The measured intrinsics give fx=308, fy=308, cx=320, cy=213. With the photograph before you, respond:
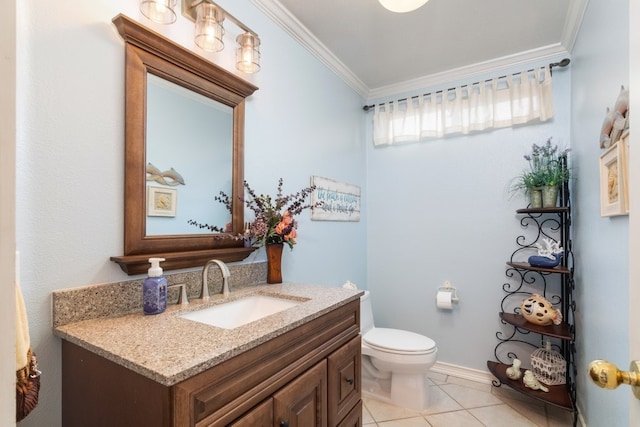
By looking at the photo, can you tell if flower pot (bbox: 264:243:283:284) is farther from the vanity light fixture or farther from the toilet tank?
the vanity light fixture

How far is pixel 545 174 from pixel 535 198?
0.17m

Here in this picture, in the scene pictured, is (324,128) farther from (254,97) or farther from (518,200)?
(518,200)

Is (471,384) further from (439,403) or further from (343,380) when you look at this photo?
(343,380)

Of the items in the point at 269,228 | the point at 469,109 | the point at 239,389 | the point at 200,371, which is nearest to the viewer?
the point at 200,371

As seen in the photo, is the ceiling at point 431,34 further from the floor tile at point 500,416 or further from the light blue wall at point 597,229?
the floor tile at point 500,416

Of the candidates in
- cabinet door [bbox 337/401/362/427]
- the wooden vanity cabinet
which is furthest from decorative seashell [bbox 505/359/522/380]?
the wooden vanity cabinet

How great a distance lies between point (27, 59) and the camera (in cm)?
91

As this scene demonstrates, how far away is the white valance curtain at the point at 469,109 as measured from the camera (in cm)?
228

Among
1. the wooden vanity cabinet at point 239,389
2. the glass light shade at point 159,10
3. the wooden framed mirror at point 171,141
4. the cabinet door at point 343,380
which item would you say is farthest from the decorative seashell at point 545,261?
the glass light shade at point 159,10

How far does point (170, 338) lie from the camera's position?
0.87m

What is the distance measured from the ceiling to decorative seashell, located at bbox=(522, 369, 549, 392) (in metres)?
2.24

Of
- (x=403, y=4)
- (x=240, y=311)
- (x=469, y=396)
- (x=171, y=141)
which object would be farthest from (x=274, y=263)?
(x=469, y=396)

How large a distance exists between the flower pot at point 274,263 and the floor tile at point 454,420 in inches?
52.8

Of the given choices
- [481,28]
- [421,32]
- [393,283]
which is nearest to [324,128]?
[421,32]
